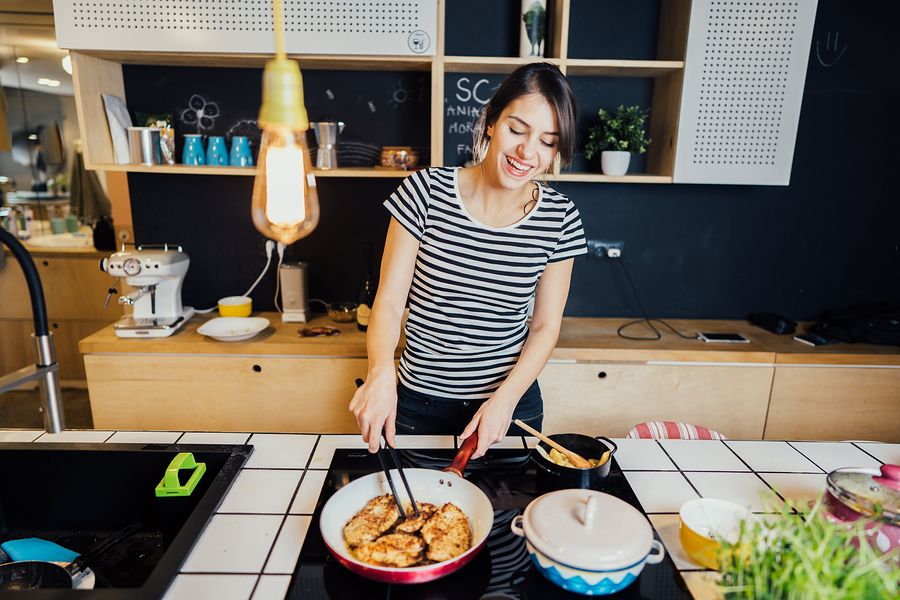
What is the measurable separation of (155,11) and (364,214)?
3.65 feet

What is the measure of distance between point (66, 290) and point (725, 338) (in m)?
3.66

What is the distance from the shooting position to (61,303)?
3.38 m

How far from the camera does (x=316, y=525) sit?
92cm

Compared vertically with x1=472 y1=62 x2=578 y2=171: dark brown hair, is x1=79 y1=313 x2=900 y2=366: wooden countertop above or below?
below

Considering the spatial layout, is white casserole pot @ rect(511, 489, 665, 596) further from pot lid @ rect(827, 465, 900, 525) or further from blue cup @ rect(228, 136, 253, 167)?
blue cup @ rect(228, 136, 253, 167)

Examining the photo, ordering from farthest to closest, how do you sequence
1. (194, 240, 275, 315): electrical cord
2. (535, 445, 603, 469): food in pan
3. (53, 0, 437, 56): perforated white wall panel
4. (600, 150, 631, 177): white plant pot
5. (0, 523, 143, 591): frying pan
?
(194, 240, 275, 315): electrical cord
(600, 150, 631, 177): white plant pot
(53, 0, 437, 56): perforated white wall panel
(535, 445, 603, 469): food in pan
(0, 523, 143, 591): frying pan

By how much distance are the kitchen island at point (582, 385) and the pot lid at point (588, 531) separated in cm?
140

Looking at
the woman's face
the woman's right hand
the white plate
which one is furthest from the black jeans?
the white plate

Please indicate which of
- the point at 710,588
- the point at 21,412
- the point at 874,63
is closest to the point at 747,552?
the point at 710,588

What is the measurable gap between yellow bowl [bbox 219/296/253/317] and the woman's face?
161 cm

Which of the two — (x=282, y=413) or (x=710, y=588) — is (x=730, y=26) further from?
(x=282, y=413)

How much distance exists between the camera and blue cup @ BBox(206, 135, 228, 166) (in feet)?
7.74

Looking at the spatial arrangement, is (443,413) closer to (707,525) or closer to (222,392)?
(707,525)

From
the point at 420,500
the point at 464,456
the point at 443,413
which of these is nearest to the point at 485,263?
the point at 443,413
